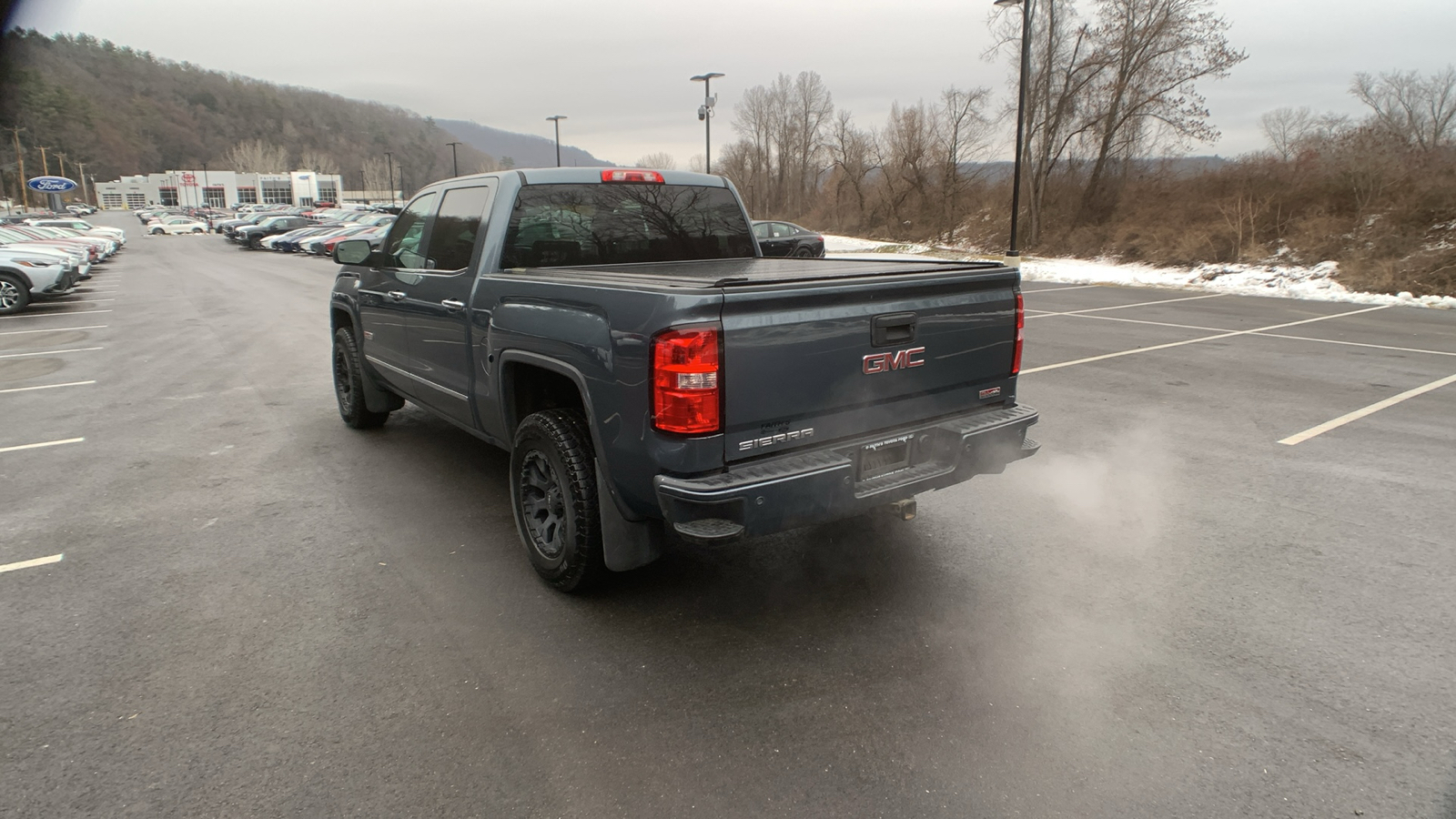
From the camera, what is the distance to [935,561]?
4.19 m

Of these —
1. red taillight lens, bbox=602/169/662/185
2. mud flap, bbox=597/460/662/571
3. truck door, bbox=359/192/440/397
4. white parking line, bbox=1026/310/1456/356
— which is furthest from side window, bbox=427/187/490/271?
white parking line, bbox=1026/310/1456/356

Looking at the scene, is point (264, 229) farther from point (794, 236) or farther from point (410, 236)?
point (410, 236)

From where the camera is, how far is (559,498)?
12.5ft

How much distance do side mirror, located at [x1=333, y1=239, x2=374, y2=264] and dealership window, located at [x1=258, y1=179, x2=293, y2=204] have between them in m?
154

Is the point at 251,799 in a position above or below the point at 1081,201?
below

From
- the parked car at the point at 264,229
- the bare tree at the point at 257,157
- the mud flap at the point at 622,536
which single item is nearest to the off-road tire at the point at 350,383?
the mud flap at the point at 622,536

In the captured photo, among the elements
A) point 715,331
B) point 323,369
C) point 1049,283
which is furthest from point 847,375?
point 1049,283

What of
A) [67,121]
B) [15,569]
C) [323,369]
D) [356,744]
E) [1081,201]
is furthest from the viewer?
[67,121]

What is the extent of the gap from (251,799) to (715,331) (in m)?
2.08

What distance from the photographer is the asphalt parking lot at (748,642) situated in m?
2.55

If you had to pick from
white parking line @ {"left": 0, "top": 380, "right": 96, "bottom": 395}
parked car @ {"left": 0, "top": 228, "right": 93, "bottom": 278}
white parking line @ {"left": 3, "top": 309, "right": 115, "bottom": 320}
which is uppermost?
parked car @ {"left": 0, "top": 228, "right": 93, "bottom": 278}

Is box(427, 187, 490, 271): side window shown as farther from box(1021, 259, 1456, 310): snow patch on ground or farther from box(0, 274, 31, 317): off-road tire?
box(1021, 259, 1456, 310): snow patch on ground

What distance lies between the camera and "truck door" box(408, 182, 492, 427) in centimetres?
451

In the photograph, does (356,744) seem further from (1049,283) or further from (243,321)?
(1049,283)
